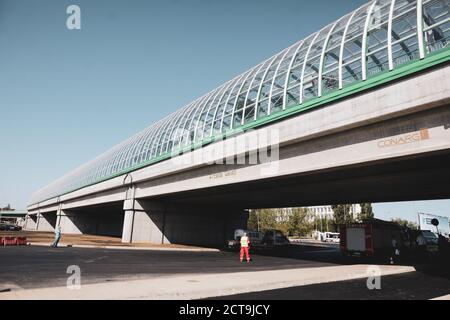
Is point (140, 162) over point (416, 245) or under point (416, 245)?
over

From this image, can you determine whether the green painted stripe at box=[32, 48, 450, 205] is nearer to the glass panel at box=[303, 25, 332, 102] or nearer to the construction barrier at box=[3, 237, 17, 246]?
the glass panel at box=[303, 25, 332, 102]

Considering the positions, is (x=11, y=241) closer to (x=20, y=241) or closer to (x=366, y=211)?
(x=20, y=241)

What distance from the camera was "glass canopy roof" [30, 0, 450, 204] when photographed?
→ 12422 mm

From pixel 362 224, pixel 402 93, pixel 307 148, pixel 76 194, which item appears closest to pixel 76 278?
pixel 307 148

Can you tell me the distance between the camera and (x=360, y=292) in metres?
10.6

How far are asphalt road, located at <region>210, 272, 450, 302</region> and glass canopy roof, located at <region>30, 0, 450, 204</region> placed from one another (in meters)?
8.61

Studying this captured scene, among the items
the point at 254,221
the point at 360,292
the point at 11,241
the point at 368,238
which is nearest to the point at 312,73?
the point at 360,292

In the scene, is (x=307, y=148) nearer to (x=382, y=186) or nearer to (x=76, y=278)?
(x=382, y=186)

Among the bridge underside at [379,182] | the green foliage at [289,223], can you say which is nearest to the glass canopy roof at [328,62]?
the bridge underside at [379,182]

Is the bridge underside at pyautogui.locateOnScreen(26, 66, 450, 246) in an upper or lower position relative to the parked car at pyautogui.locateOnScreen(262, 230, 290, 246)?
upper

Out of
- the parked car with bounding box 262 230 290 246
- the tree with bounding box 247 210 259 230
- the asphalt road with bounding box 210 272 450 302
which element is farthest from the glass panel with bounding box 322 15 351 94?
the tree with bounding box 247 210 259 230

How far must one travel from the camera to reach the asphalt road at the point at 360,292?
9578 mm

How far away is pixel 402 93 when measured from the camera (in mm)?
12070

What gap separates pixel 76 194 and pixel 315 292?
5452 centimetres
